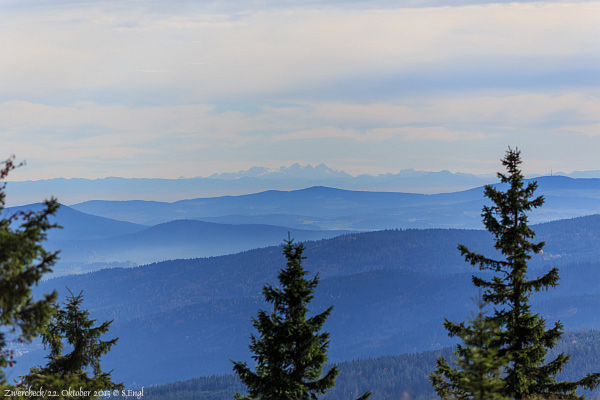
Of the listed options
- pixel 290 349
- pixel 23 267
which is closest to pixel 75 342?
pixel 290 349

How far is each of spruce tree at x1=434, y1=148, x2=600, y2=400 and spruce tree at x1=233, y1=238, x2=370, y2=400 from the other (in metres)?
4.93

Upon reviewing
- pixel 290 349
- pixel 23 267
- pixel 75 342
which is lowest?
pixel 290 349

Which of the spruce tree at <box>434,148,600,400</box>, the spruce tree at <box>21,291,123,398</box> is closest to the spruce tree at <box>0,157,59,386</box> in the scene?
the spruce tree at <box>21,291,123,398</box>

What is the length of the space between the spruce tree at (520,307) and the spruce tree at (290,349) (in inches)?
194

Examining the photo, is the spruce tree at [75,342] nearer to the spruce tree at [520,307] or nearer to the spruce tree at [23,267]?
the spruce tree at [23,267]

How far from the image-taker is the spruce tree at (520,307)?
20812 millimetres

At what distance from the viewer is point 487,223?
21.4 metres

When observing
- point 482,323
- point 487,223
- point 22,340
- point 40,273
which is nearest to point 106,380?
point 22,340

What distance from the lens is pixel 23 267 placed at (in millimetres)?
12758

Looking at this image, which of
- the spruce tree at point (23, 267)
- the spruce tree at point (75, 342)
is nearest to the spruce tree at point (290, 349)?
the spruce tree at point (75, 342)

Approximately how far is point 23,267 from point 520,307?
51.6 feet

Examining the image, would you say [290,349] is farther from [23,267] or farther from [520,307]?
[23,267]

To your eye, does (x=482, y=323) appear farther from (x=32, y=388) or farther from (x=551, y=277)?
(x=32, y=388)

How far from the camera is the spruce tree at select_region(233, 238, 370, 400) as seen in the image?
18.9m
